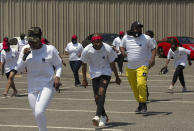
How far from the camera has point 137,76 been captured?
12789 millimetres

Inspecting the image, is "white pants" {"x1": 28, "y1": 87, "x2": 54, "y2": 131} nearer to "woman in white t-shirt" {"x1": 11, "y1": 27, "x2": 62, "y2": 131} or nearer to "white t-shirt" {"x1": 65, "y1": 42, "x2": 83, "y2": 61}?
"woman in white t-shirt" {"x1": 11, "y1": 27, "x2": 62, "y2": 131}

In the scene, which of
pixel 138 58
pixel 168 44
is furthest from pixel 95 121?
pixel 168 44

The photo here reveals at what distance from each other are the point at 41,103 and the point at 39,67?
1.91ft

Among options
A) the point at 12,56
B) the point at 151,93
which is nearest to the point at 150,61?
the point at 151,93

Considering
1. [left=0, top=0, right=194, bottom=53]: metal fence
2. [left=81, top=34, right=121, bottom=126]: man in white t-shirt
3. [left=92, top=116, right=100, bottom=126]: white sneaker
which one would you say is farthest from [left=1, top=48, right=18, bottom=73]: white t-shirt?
[left=0, top=0, right=194, bottom=53]: metal fence

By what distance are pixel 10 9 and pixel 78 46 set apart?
1946 cm

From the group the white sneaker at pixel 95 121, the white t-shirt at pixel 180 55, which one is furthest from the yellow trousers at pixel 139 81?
the white t-shirt at pixel 180 55

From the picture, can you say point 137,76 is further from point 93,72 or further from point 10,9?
point 10,9

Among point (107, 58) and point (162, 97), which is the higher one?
point (107, 58)

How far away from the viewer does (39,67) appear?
8.82m

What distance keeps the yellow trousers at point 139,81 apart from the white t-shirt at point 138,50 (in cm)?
11

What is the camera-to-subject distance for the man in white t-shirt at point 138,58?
41.6 feet

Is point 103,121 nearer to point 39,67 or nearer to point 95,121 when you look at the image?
point 95,121

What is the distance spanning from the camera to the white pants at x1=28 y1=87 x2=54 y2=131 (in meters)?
8.44
